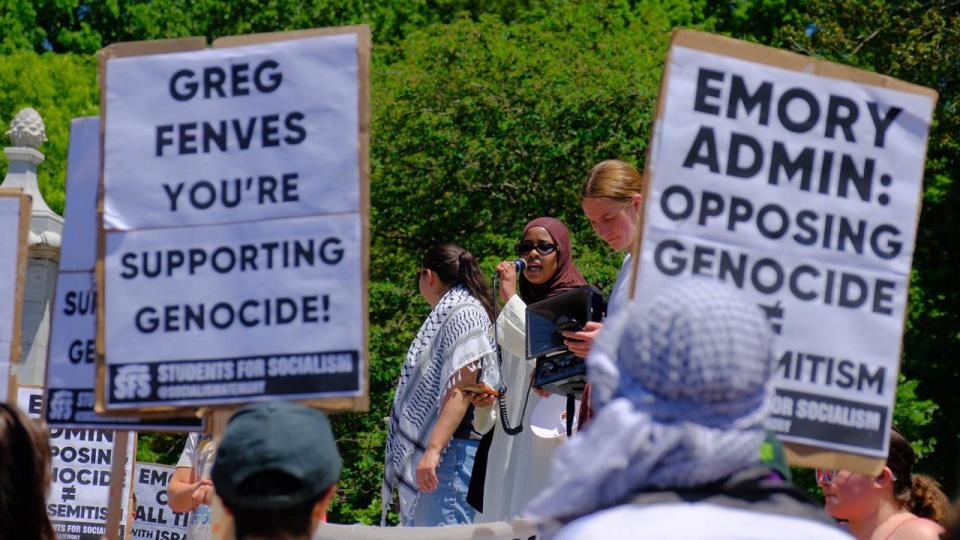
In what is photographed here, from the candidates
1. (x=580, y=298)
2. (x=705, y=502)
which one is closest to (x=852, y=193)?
(x=580, y=298)

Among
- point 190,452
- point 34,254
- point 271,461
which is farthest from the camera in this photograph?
point 34,254

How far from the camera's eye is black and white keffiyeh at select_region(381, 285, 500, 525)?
7.26m

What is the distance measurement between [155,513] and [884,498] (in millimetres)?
5981

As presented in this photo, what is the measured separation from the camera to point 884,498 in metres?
5.66

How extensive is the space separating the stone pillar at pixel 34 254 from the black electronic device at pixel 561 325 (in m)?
7.29

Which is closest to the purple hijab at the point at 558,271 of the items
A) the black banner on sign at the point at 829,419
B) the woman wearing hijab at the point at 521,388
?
the woman wearing hijab at the point at 521,388

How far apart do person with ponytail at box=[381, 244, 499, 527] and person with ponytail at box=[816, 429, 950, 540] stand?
199cm

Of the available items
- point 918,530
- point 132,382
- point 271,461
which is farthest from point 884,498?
point 271,461

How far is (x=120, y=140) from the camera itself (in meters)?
4.69

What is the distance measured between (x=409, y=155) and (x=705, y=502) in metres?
18.5

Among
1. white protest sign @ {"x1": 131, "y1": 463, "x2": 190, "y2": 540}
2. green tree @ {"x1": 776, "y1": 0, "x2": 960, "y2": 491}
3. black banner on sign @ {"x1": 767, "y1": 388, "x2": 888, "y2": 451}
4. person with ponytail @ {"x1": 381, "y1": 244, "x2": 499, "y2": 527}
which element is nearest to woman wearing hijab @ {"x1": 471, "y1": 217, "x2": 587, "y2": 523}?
person with ponytail @ {"x1": 381, "y1": 244, "x2": 499, "y2": 527}

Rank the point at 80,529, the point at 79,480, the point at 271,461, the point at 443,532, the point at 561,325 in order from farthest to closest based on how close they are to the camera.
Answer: the point at 79,480, the point at 80,529, the point at 443,532, the point at 561,325, the point at 271,461

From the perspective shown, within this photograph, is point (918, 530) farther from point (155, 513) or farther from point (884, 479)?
point (155, 513)

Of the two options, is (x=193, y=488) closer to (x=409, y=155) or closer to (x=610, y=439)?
(x=610, y=439)
